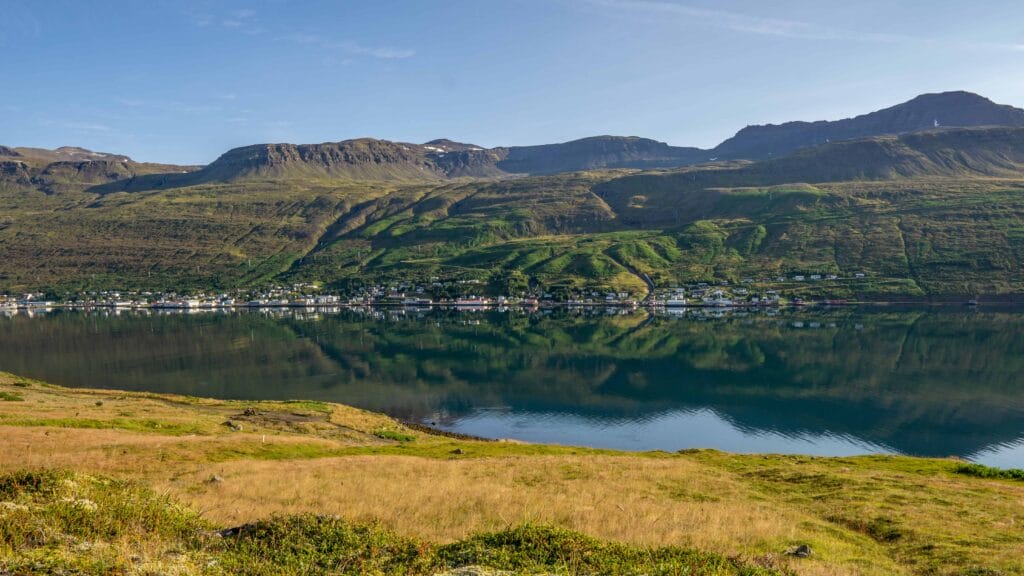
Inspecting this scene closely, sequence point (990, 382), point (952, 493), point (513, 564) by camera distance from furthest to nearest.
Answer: point (990, 382)
point (952, 493)
point (513, 564)

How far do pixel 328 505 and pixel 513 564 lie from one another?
1337 centimetres

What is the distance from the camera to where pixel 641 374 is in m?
117

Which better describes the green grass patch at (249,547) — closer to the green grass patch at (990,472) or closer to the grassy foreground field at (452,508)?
the grassy foreground field at (452,508)

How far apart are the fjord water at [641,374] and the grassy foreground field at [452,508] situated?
28.8 metres

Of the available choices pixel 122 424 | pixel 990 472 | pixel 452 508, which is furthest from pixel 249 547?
pixel 990 472

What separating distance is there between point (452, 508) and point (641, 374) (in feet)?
315

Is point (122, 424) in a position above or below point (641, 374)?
above

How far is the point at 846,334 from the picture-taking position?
150375 mm

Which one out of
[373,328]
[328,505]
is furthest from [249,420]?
[373,328]

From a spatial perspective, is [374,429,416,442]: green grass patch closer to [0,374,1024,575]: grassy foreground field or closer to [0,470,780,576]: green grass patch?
[0,374,1024,575]: grassy foreground field

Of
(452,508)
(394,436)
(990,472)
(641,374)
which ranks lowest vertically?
(641,374)

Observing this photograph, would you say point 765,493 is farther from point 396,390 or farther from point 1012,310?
point 1012,310

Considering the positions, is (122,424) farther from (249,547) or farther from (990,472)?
(990,472)

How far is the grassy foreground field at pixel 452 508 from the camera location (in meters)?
13.8
